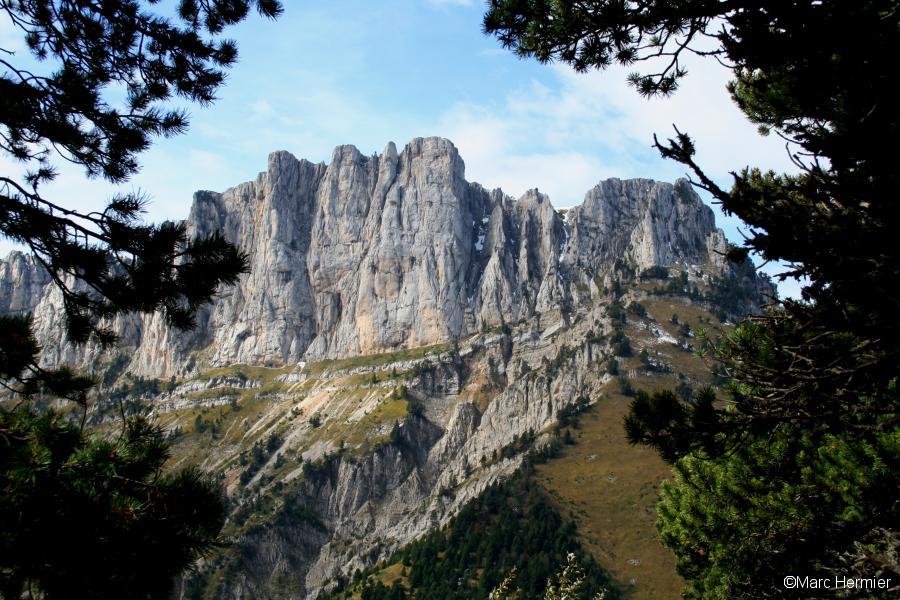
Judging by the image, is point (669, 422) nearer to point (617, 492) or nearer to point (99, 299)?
point (99, 299)

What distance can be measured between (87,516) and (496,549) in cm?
12259

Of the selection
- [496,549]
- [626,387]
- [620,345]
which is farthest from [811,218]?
[620,345]

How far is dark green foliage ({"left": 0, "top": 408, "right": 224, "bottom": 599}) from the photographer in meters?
5.34

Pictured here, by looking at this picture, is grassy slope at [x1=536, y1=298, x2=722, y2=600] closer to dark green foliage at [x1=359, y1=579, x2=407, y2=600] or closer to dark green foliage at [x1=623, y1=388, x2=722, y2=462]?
dark green foliage at [x1=359, y1=579, x2=407, y2=600]

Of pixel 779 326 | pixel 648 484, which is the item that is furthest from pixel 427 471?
pixel 779 326

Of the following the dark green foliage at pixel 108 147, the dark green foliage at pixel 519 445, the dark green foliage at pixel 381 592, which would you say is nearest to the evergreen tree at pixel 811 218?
the dark green foliage at pixel 108 147

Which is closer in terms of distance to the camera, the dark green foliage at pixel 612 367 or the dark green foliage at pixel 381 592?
the dark green foliage at pixel 381 592

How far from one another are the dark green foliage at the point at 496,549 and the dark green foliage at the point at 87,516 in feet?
323

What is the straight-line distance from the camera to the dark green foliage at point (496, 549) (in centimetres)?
10744

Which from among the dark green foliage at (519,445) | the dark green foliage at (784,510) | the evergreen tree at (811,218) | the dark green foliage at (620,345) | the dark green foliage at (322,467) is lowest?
the dark green foliage at (322,467)

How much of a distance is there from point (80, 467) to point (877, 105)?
9.49 meters

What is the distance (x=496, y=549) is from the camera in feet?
395

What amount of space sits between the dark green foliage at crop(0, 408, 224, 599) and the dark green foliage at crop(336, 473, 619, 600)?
9859cm

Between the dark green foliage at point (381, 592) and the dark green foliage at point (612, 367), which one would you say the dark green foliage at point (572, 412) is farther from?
the dark green foliage at point (381, 592)
